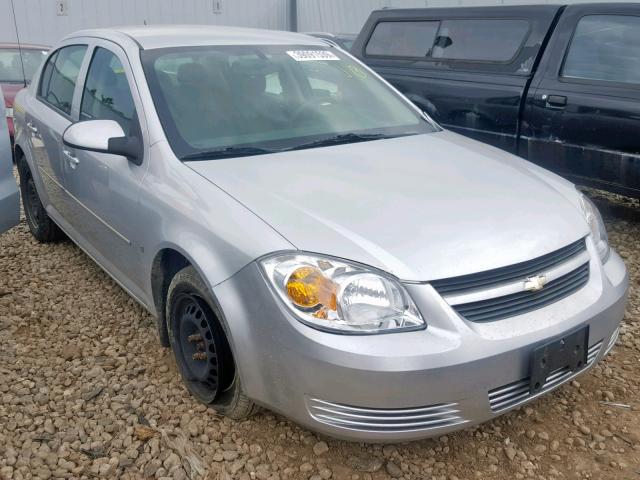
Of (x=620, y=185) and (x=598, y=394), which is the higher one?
(x=620, y=185)

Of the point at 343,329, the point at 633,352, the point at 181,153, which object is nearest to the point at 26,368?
the point at 181,153

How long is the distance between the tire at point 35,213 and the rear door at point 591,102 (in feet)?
11.5

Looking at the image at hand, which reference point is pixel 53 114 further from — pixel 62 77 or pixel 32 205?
pixel 32 205

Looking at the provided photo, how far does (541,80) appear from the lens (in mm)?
4777

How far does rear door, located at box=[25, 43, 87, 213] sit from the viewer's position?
149 inches

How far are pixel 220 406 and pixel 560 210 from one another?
5.10 feet

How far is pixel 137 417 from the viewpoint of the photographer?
8.78 ft

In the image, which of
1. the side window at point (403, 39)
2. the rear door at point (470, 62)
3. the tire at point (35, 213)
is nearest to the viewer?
the tire at point (35, 213)

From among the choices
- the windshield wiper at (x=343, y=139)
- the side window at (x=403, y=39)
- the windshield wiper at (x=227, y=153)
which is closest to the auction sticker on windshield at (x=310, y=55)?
the windshield wiper at (x=343, y=139)

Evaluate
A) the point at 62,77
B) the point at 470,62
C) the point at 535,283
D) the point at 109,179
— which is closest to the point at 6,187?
the point at 109,179

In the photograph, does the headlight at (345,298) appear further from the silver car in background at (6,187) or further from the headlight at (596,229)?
the silver car in background at (6,187)

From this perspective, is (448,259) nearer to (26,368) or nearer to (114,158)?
(114,158)

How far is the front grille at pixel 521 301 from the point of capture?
2109 millimetres

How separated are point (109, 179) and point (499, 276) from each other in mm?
1888
